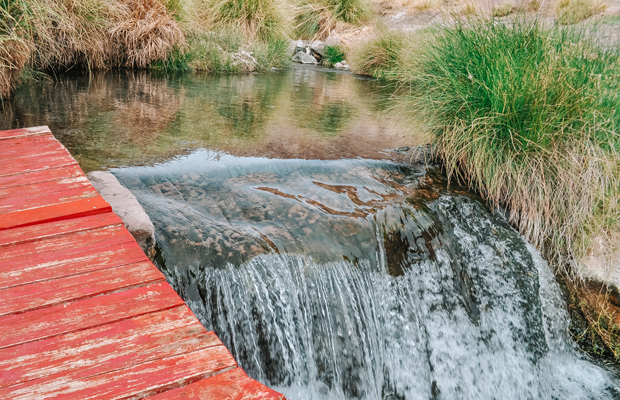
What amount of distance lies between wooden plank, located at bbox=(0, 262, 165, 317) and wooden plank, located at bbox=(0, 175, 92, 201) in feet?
2.61

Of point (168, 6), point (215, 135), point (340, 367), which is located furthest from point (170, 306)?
point (168, 6)

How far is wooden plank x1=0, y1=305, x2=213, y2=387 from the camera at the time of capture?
41.9 inches

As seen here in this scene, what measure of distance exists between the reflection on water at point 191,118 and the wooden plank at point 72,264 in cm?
180

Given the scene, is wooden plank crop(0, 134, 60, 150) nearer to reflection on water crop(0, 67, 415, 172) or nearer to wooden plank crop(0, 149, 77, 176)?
wooden plank crop(0, 149, 77, 176)

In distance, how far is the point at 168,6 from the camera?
27.0 feet

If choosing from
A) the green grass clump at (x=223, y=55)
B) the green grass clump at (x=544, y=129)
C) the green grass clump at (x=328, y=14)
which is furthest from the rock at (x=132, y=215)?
the green grass clump at (x=328, y=14)

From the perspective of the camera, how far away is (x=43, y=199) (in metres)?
1.98

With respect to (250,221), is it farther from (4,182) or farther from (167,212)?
(4,182)

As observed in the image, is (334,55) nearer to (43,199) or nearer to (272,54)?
(272,54)

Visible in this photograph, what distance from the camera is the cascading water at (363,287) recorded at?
2.28 meters

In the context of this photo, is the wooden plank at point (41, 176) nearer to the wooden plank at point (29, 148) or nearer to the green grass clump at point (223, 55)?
the wooden plank at point (29, 148)

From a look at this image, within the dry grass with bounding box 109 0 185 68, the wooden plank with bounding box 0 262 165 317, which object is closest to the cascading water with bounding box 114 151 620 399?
the wooden plank with bounding box 0 262 165 317

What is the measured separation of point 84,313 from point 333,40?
12722 millimetres

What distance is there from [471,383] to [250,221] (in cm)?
158
